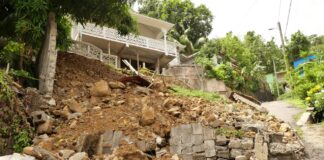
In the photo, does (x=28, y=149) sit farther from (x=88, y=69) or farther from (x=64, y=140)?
(x=88, y=69)

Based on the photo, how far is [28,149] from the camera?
594 centimetres

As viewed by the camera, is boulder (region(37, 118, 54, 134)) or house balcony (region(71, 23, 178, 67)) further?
house balcony (region(71, 23, 178, 67))

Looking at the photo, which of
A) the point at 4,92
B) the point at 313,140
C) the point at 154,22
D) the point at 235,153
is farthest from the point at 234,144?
the point at 154,22

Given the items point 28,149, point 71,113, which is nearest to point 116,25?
point 71,113

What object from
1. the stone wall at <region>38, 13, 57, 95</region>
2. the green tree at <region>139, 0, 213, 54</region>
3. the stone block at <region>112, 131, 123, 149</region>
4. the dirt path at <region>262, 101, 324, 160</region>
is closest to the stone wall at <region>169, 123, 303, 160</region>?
the stone block at <region>112, 131, 123, 149</region>

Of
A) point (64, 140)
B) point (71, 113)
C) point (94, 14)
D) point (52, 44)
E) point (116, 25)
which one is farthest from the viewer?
point (116, 25)

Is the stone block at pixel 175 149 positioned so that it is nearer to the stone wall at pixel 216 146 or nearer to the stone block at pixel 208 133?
the stone wall at pixel 216 146

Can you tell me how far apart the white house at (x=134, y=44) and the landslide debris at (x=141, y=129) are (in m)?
7.13

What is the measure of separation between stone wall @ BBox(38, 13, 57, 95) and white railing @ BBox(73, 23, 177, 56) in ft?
22.4

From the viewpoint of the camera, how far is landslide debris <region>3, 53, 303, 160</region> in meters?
7.12

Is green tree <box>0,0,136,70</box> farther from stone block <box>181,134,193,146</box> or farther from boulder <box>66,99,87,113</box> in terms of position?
stone block <box>181,134,193,146</box>

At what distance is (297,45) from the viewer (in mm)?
26094

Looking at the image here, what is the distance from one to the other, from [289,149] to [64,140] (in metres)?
4.98

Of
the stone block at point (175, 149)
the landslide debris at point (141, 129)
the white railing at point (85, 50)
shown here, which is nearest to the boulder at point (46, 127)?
the landslide debris at point (141, 129)
